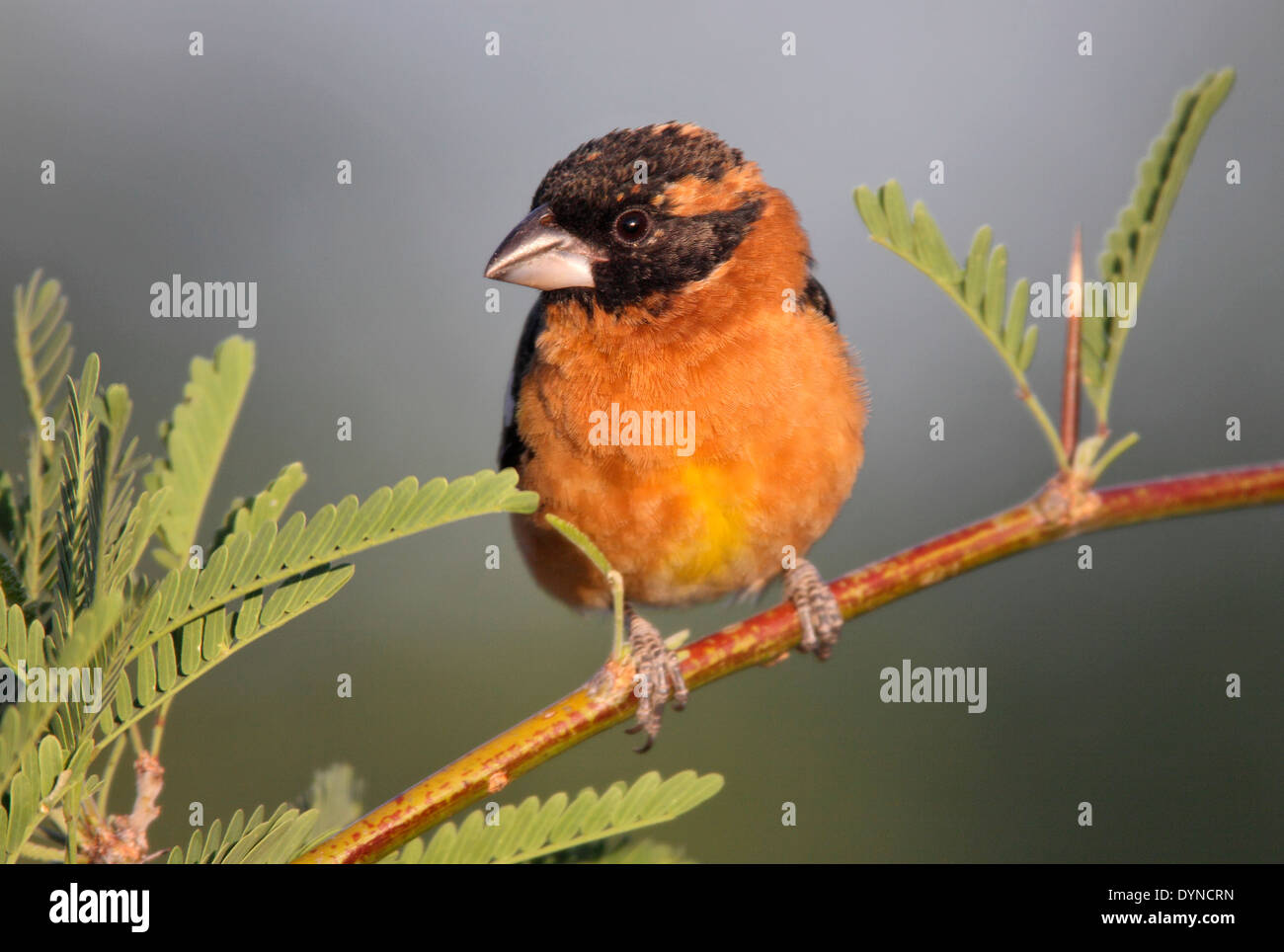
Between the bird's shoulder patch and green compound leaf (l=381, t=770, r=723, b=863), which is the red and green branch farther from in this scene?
the bird's shoulder patch

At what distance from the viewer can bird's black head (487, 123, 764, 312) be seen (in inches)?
140

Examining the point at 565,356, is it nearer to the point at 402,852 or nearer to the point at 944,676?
the point at 402,852

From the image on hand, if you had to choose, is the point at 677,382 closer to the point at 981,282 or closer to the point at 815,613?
the point at 815,613

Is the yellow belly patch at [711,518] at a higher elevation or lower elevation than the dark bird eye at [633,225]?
lower

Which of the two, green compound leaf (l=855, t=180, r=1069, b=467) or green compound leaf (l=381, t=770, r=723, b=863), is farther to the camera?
green compound leaf (l=855, t=180, r=1069, b=467)

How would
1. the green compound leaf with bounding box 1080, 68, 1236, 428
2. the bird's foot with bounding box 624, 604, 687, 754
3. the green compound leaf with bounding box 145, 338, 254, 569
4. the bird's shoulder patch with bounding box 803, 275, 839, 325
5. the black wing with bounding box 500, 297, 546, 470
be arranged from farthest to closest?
the bird's shoulder patch with bounding box 803, 275, 839, 325 → the black wing with bounding box 500, 297, 546, 470 → the bird's foot with bounding box 624, 604, 687, 754 → the green compound leaf with bounding box 1080, 68, 1236, 428 → the green compound leaf with bounding box 145, 338, 254, 569

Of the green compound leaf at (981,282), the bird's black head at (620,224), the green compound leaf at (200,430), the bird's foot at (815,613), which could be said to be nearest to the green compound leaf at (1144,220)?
the green compound leaf at (981,282)

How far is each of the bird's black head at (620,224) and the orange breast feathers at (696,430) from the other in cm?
8

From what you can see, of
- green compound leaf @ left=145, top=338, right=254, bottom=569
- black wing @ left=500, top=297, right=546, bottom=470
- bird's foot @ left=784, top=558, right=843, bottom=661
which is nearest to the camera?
green compound leaf @ left=145, top=338, right=254, bottom=569

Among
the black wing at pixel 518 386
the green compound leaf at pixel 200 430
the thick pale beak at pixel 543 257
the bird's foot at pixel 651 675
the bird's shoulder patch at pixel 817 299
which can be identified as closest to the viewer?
the green compound leaf at pixel 200 430

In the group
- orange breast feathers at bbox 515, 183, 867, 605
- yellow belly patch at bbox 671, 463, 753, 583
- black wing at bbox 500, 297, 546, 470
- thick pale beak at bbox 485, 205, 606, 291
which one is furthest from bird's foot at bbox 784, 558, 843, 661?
thick pale beak at bbox 485, 205, 606, 291

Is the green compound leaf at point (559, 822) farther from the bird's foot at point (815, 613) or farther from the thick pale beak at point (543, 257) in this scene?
the thick pale beak at point (543, 257)

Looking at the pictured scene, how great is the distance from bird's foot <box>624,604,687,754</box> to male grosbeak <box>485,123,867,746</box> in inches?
0.8

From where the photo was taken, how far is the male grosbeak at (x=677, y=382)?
3.40m
